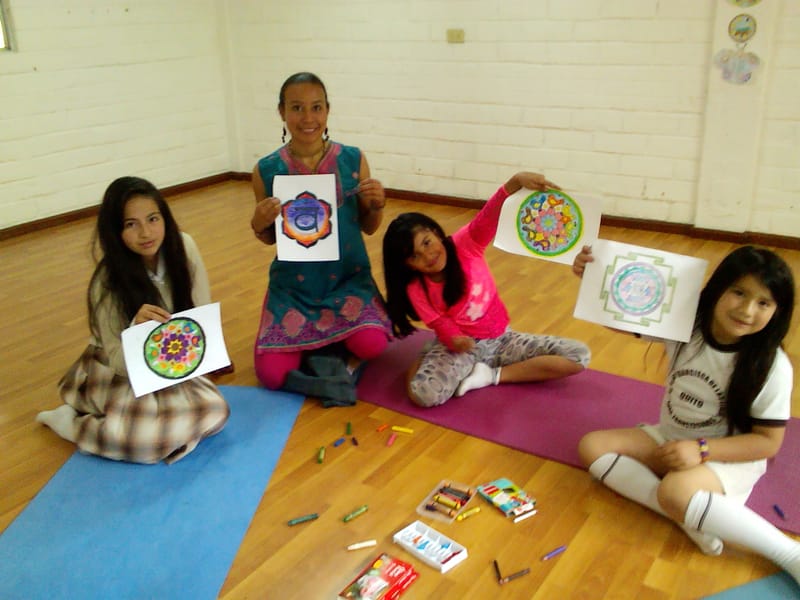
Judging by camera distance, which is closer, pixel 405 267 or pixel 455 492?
pixel 455 492

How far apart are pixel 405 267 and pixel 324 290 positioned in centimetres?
43

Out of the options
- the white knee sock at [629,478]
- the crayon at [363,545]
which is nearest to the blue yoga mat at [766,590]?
the white knee sock at [629,478]

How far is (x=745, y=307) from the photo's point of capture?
1830 millimetres

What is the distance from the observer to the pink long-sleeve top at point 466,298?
2.69 metres

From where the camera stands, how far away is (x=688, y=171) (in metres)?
4.45

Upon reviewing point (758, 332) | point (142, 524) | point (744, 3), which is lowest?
point (142, 524)

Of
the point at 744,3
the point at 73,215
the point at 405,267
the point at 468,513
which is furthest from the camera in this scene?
the point at 73,215

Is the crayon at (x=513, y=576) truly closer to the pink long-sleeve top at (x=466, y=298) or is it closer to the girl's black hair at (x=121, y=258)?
the pink long-sleeve top at (x=466, y=298)

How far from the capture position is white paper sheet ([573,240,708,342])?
6.62 ft

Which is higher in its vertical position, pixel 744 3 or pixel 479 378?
pixel 744 3

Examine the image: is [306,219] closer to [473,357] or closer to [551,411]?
[473,357]

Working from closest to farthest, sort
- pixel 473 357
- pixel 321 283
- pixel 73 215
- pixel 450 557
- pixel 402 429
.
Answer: pixel 450 557 < pixel 402 429 < pixel 473 357 < pixel 321 283 < pixel 73 215

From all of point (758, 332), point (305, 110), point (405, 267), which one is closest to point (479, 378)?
point (405, 267)

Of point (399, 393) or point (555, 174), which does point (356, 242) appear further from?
point (555, 174)
